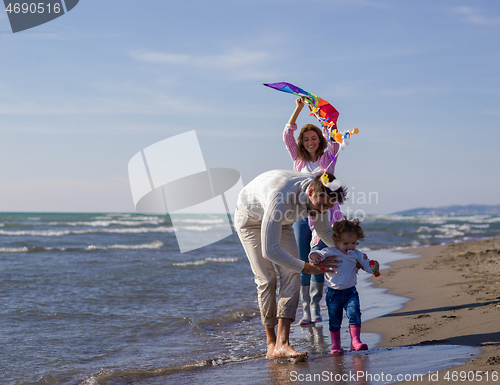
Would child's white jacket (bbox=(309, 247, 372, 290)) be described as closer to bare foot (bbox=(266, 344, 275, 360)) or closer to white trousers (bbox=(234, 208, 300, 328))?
white trousers (bbox=(234, 208, 300, 328))

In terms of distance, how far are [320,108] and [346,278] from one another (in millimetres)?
1563

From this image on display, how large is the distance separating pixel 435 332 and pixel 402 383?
1538 mm

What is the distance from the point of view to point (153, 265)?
33.8 feet

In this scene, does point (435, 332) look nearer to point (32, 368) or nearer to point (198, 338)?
point (198, 338)

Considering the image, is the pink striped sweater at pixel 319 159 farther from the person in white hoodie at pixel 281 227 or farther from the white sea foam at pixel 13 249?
the white sea foam at pixel 13 249

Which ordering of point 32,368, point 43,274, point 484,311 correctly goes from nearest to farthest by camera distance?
point 32,368 → point 484,311 → point 43,274

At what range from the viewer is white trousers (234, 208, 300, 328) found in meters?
3.22

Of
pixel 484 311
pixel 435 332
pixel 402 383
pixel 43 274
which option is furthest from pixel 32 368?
pixel 43 274

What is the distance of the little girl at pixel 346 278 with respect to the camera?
3402mm

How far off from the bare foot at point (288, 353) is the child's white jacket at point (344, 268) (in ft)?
1.89

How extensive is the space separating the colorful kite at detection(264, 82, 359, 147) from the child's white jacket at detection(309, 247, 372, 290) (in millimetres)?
1072

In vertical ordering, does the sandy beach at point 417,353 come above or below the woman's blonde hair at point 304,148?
below

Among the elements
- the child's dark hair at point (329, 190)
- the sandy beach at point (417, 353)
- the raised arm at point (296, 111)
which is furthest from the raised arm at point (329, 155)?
the sandy beach at point (417, 353)

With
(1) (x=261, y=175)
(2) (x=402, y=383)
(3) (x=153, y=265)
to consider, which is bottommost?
(3) (x=153, y=265)
